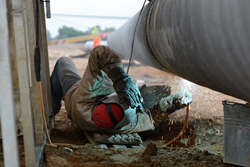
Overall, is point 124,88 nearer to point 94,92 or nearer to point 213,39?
point 94,92

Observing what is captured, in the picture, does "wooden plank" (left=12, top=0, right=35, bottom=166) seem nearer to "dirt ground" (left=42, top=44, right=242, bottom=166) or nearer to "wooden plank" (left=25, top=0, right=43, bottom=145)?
"wooden plank" (left=25, top=0, right=43, bottom=145)

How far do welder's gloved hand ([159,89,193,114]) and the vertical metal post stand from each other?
1579 millimetres

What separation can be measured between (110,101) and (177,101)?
2.11 feet

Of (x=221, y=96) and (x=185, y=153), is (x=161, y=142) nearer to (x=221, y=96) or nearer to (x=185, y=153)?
(x=185, y=153)

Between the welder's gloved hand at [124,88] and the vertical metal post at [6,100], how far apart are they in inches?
44.1

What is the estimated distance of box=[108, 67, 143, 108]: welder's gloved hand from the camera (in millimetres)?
1959

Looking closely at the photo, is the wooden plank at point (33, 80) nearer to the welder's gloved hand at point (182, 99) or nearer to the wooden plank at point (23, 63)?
the wooden plank at point (23, 63)

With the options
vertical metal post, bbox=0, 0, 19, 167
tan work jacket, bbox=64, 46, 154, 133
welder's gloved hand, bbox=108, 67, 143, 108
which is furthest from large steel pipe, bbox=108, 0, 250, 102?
tan work jacket, bbox=64, 46, 154, 133

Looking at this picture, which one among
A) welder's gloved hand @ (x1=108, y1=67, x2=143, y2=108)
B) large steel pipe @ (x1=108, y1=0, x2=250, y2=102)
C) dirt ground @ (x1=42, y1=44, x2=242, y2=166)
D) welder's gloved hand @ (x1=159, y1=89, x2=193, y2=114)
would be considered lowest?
dirt ground @ (x1=42, y1=44, x2=242, y2=166)

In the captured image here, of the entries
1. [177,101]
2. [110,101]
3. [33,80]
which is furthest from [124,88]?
[33,80]

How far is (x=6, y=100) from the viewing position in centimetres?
91

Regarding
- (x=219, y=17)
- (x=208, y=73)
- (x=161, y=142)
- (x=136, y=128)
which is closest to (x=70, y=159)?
(x=136, y=128)

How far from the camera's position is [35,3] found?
1.73m

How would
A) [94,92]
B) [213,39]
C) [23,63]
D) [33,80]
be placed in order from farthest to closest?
[94,92], [33,80], [23,63], [213,39]
